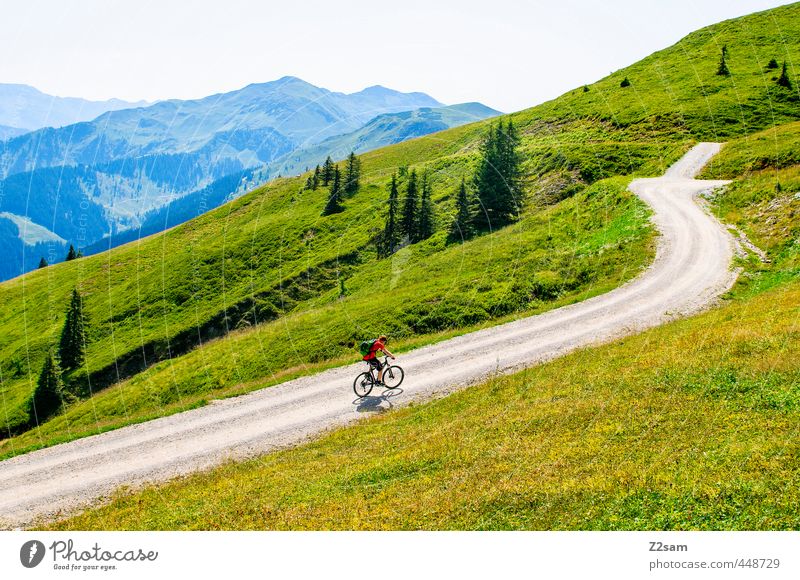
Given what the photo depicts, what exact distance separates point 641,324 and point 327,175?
59171 mm

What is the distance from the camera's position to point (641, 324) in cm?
2597

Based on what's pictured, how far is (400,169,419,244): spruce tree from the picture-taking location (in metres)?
60.8

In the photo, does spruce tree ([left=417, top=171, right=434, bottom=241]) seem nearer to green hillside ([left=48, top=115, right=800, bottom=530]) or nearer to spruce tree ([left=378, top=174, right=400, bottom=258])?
spruce tree ([left=378, top=174, right=400, bottom=258])

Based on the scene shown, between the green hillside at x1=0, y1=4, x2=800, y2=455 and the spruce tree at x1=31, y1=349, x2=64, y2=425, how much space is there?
195 cm

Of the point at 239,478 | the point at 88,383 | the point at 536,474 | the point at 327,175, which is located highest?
the point at 327,175

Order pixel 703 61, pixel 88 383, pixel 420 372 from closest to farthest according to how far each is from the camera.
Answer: pixel 420 372 < pixel 88 383 < pixel 703 61

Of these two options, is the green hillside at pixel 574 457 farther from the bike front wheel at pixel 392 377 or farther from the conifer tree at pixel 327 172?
the conifer tree at pixel 327 172

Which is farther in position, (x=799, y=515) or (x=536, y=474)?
(x=536, y=474)

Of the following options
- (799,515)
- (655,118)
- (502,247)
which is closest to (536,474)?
(799,515)

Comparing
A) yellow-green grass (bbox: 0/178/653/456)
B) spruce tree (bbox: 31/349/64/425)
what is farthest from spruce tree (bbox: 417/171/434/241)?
spruce tree (bbox: 31/349/64/425)

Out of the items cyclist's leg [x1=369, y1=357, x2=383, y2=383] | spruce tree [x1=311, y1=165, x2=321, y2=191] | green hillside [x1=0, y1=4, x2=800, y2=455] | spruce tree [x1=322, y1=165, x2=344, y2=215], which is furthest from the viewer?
spruce tree [x1=311, y1=165, x2=321, y2=191]

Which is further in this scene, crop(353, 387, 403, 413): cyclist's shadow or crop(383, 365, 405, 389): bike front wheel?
crop(383, 365, 405, 389): bike front wheel

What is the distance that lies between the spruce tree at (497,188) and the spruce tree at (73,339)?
2119 inches

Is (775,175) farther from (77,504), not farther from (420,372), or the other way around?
(77,504)
